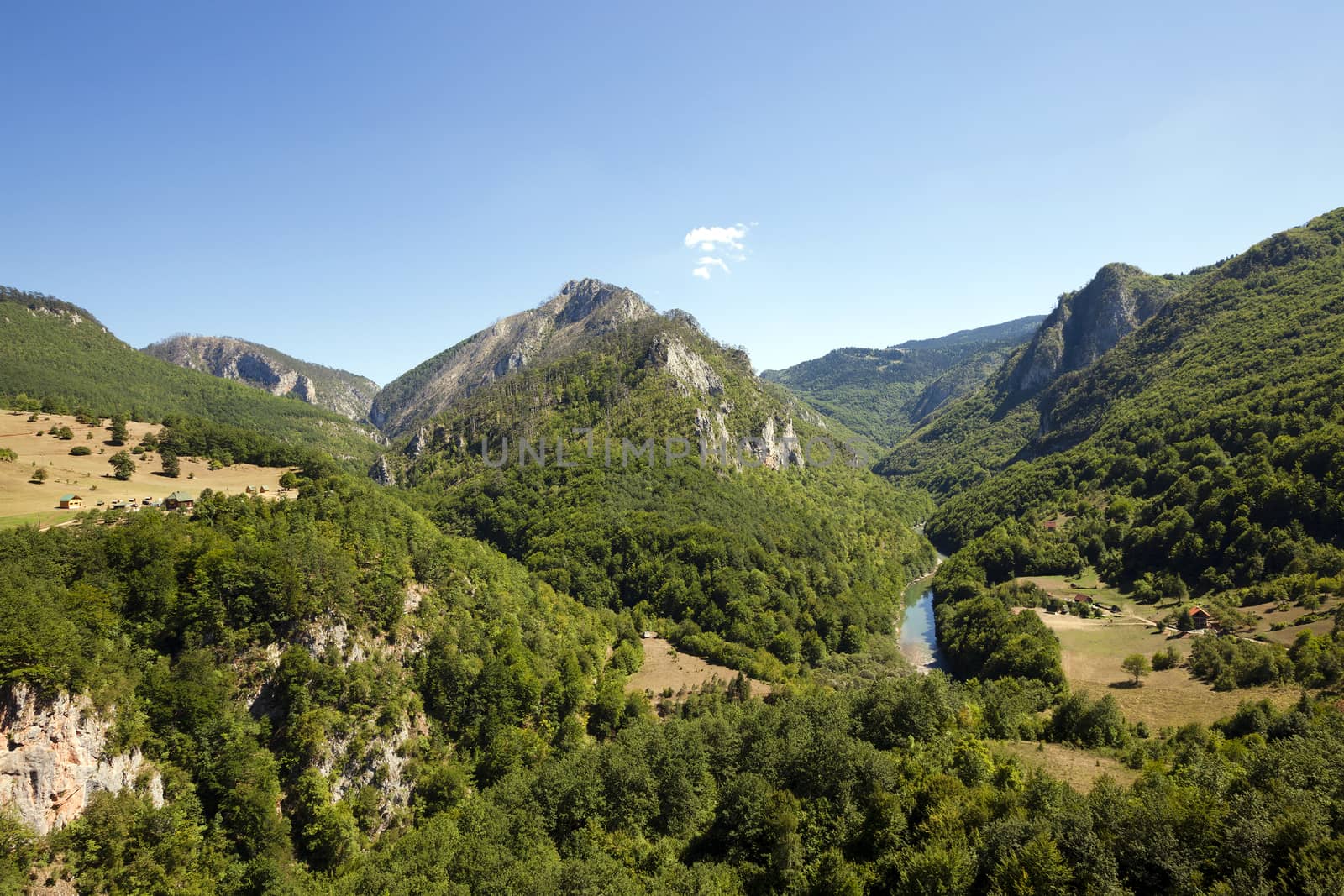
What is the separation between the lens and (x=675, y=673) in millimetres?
91688

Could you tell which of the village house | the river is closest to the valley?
the village house


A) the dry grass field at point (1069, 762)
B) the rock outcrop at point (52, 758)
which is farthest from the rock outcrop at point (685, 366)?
the rock outcrop at point (52, 758)

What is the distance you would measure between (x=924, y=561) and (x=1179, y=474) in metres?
59.1

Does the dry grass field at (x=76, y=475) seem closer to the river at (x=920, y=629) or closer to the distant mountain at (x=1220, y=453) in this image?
the river at (x=920, y=629)

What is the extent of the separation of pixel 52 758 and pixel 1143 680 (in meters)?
101

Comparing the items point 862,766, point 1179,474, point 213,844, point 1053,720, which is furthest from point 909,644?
point 213,844

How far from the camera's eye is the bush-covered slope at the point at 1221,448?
9012 cm

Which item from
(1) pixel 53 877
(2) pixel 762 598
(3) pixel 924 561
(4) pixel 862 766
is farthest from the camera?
(3) pixel 924 561

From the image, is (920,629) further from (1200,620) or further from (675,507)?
(675,507)

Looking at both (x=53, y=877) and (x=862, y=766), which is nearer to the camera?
(x=53, y=877)

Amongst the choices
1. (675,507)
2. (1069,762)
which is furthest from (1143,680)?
(675,507)

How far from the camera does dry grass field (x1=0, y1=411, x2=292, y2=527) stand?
54.0 meters

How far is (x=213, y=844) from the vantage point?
41406 millimetres

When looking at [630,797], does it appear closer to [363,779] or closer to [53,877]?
[363,779]
